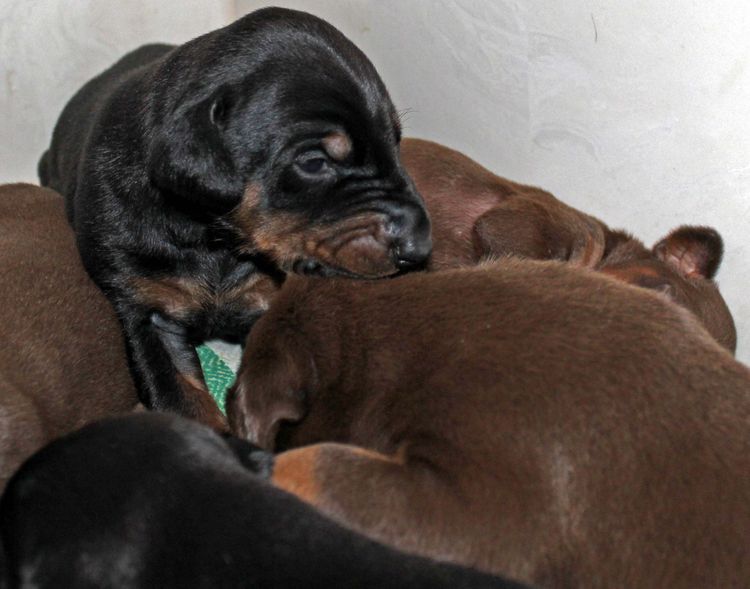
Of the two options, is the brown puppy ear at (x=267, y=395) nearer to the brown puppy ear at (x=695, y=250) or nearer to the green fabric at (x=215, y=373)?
the green fabric at (x=215, y=373)

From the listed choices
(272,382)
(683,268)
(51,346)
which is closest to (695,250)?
(683,268)

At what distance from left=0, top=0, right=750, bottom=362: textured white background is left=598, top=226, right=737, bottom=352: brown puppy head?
0.07 metres

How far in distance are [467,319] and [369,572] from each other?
883 mm

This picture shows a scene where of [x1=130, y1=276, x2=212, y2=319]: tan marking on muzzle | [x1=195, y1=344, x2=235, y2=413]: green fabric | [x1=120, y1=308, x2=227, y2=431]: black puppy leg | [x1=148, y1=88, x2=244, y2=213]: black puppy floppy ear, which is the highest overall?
[x1=148, y1=88, x2=244, y2=213]: black puppy floppy ear

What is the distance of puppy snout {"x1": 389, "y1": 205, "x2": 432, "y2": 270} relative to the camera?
11.8ft

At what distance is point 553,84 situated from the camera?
464 cm

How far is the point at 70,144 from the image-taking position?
4906mm

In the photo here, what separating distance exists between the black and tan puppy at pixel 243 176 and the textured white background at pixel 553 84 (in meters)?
1.20

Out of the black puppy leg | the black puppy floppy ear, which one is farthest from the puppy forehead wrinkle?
the black puppy leg

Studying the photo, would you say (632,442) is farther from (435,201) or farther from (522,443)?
(435,201)

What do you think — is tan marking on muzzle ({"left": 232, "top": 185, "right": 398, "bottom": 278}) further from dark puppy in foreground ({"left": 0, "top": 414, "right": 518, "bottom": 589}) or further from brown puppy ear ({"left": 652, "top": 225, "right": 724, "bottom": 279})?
brown puppy ear ({"left": 652, "top": 225, "right": 724, "bottom": 279})

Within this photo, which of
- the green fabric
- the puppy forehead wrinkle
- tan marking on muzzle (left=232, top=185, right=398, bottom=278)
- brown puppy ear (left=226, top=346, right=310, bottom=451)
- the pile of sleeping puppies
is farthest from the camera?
the green fabric

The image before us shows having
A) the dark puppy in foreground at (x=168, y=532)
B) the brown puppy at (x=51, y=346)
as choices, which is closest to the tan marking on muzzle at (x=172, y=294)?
the brown puppy at (x=51, y=346)

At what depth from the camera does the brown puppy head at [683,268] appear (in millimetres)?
4332
